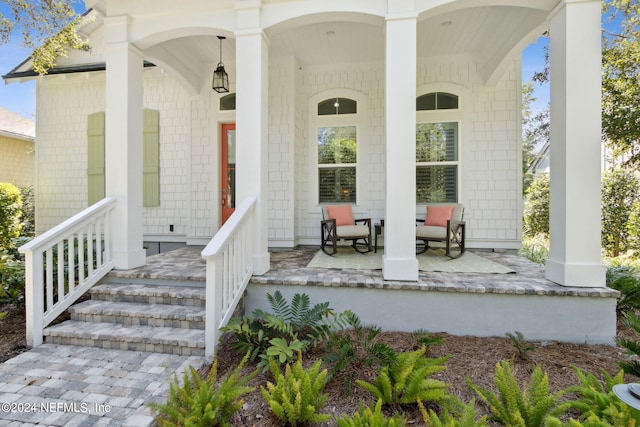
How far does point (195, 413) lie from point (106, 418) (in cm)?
65

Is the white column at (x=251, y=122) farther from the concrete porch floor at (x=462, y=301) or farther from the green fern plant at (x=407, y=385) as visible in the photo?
the green fern plant at (x=407, y=385)

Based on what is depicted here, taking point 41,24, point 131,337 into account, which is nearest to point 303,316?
point 131,337

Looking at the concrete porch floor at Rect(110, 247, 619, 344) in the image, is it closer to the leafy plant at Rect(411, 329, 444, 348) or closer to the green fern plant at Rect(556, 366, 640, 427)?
the leafy plant at Rect(411, 329, 444, 348)

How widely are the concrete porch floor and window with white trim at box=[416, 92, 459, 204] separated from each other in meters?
2.29

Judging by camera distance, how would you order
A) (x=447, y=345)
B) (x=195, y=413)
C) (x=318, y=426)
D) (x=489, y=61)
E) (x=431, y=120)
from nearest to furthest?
(x=195, y=413) → (x=318, y=426) → (x=447, y=345) → (x=489, y=61) → (x=431, y=120)

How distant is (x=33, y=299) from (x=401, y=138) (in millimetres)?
3666

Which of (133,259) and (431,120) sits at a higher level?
(431,120)

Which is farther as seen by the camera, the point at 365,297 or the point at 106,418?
the point at 365,297

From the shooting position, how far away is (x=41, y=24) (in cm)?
445

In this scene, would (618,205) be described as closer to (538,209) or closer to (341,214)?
(538,209)

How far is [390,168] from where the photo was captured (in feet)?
10.1

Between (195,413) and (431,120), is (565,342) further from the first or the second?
(431,120)

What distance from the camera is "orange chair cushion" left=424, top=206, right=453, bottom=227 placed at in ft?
15.6

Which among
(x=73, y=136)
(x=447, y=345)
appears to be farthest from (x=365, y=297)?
(x=73, y=136)
